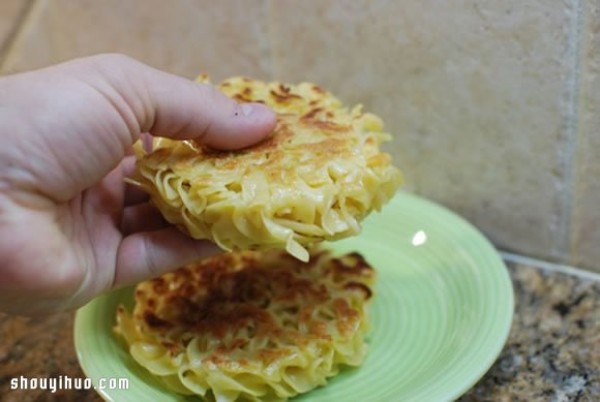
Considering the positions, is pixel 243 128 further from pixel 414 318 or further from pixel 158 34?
pixel 158 34

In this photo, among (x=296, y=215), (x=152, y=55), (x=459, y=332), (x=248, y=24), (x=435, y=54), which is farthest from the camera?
(x=152, y=55)

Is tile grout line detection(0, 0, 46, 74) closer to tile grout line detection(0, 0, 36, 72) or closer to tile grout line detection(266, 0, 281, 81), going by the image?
tile grout line detection(0, 0, 36, 72)

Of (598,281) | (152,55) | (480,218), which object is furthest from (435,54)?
(152,55)

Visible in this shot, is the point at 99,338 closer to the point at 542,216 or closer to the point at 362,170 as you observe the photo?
the point at 362,170

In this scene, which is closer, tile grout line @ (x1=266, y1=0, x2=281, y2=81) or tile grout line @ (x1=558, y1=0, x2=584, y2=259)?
tile grout line @ (x1=558, y1=0, x2=584, y2=259)

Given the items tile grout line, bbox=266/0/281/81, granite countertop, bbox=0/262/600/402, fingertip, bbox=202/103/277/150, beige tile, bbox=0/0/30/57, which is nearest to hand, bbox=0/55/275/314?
fingertip, bbox=202/103/277/150

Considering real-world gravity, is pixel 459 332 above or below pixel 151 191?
below

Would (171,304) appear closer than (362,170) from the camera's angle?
No
